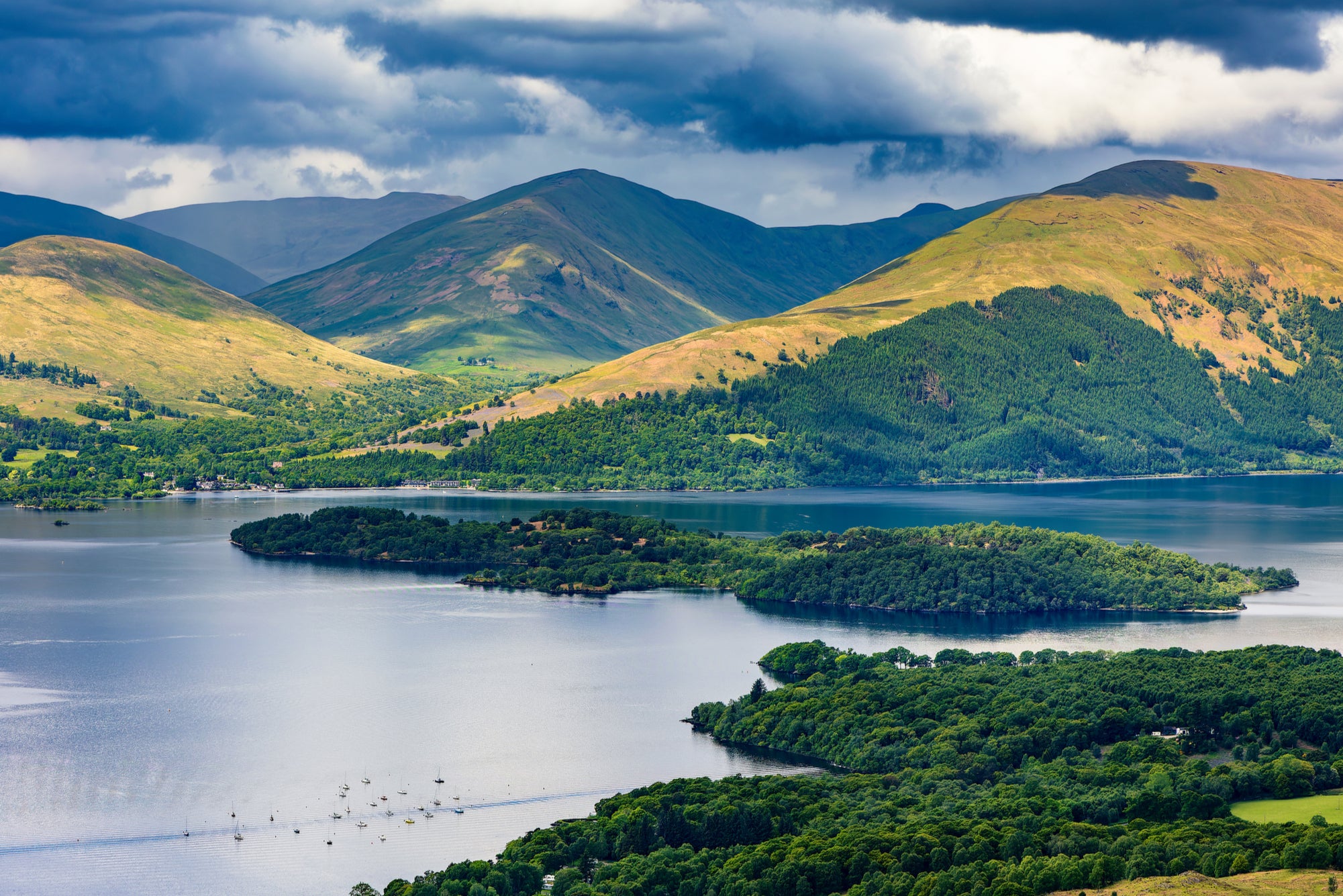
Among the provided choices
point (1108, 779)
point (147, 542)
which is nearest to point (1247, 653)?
point (1108, 779)

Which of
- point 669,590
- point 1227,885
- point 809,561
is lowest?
point 1227,885

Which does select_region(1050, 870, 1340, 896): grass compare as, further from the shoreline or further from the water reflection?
the shoreline

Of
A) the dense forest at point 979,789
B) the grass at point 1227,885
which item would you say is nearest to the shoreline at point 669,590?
the dense forest at point 979,789

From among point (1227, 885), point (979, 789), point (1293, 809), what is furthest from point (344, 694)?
point (1227, 885)

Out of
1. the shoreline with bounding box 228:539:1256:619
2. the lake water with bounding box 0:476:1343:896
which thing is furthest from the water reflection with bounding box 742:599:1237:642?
the lake water with bounding box 0:476:1343:896

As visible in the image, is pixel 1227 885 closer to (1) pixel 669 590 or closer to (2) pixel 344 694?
(2) pixel 344 694

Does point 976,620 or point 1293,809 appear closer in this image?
point 1293,809

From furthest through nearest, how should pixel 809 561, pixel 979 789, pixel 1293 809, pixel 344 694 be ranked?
pixel 809 561 < pixel 344 694 < pixel 979 789 < pixel 1293 809
